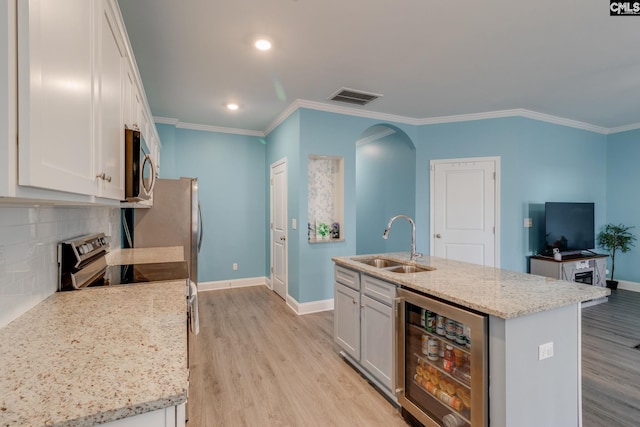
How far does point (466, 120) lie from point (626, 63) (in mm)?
1721

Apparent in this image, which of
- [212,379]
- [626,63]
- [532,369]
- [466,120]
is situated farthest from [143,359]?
[466,120]

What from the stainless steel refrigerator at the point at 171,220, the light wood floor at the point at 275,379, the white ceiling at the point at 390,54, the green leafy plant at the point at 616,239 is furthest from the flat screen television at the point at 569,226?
the stainless steel refrigerator at the point at 171,220

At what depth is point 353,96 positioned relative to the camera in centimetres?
372

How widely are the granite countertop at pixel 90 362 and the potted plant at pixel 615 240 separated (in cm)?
652

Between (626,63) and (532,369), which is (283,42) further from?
(626,63)

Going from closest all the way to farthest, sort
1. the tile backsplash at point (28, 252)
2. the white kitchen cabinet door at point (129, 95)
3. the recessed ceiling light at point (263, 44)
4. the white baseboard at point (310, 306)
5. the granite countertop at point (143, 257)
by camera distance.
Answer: the tile backsplash at point (28, 252)
the white kitchen cabinet door at point (129, 95)
the granite countertop at point (143, 257)
the recessed ceiling light at point (263, 44)
the white baseboard at point (310, 306)

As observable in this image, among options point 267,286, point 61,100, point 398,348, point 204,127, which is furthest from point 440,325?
point 204,127

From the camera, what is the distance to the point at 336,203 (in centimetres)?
432

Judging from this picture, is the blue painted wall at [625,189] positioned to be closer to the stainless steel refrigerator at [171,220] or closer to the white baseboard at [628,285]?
the white baseboard at [628,285]

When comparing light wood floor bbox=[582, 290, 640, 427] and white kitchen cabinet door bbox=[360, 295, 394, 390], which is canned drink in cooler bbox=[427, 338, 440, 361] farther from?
light wood floor bbox=[582, 290, 640, 427]

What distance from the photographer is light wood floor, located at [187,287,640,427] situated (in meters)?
1.99

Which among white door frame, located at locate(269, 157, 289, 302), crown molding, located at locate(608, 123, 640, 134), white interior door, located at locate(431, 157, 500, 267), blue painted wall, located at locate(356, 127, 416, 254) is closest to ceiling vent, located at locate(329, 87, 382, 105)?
blue painted wall, located at locate(356, 127, 416, 254)

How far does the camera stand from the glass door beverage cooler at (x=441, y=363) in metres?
1.44

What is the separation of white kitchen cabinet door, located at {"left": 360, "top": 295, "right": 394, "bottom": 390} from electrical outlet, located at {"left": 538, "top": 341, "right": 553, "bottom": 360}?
0.78 m
